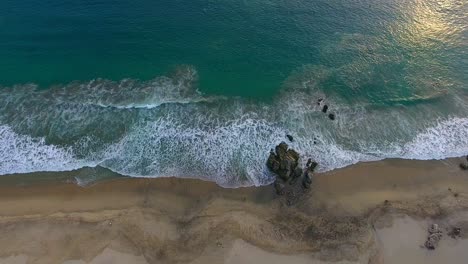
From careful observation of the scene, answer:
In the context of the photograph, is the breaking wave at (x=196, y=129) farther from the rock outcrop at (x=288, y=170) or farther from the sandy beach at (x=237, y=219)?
the sandy beach at (x=237, y=219)

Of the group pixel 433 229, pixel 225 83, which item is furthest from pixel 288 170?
pixel 225 83

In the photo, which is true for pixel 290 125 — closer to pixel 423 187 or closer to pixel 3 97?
pixel 423 187

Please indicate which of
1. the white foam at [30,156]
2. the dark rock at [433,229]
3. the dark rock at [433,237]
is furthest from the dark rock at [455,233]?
the white foam at [30,156]

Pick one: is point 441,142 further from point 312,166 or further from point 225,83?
point 225,83

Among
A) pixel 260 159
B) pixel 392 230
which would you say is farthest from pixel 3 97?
pixel 392 230

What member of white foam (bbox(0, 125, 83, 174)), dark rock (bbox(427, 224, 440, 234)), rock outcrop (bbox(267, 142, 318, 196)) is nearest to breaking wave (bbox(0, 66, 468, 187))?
white foam (bbox(0, 125, 83, 174))
